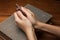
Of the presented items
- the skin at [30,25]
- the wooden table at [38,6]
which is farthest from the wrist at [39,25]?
the wooden table at [38,6]

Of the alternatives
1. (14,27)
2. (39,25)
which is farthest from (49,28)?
(14,27)

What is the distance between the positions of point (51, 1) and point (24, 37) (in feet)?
1.44

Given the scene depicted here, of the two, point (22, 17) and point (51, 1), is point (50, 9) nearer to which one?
point (51, 1)

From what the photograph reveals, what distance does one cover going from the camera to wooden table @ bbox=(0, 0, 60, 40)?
1.02 m

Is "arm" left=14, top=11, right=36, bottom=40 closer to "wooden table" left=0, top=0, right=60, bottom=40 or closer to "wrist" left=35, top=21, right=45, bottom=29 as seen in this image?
"wrist" left=35, top=21, right=45, bottom=29

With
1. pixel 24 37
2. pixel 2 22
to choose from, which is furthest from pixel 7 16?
pixel 24 37

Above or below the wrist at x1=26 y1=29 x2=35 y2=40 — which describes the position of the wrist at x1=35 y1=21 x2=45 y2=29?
above

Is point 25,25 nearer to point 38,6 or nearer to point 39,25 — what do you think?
point 39,25

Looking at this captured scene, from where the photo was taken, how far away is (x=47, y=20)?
932mm

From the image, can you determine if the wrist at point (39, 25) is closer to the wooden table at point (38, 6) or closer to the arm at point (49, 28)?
the arm at point (49, 28)

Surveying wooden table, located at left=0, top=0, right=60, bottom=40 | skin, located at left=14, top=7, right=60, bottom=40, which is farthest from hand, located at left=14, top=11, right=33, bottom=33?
→ wooden table, located at left=0, top=0, right=60, bottom=40

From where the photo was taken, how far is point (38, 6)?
3.58ft

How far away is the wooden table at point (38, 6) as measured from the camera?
102 centimetres

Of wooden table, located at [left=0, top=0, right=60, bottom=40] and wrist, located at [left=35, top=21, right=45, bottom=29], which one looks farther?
wooden table, located at [left=0, top=0, right=60, bottom=40]
